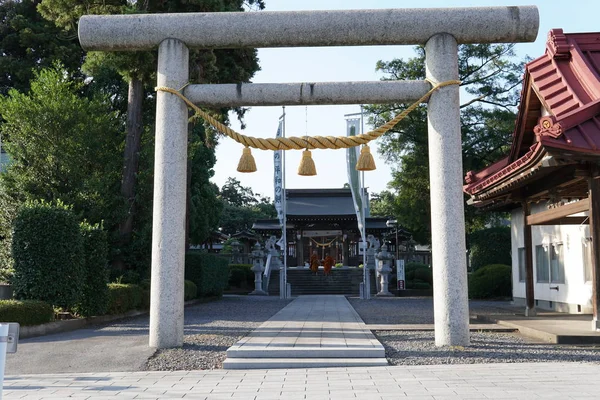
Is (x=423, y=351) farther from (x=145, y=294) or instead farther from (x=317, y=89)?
(x=145, y=294)

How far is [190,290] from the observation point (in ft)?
70.5

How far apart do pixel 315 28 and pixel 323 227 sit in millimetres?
30121

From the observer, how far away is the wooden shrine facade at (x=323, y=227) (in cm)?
3678

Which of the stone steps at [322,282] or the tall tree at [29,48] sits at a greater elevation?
the tall tree at [29,48]

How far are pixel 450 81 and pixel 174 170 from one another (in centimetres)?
418

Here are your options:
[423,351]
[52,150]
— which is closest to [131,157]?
[52,150]

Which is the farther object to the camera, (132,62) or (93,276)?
(132,62)

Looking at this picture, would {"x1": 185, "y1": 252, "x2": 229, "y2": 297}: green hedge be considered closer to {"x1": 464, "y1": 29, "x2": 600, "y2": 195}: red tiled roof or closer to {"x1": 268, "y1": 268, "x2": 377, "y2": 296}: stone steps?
{"x1": 268, "y1": 268, "x2": 377, "y2": 296}: stone steps

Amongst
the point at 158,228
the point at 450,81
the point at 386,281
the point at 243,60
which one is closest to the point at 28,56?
the point at 243,60

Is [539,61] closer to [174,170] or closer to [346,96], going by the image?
[346,96]

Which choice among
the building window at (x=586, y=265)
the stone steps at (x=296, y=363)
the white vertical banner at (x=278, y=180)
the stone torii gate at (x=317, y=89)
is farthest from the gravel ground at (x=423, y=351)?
the white vertical banner at (x=278, y=180)

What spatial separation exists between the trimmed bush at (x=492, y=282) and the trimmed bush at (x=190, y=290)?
1072cm

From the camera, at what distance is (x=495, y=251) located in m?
24.9

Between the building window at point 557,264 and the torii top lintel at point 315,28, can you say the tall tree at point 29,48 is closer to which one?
the torii top lintel at point 315,28
